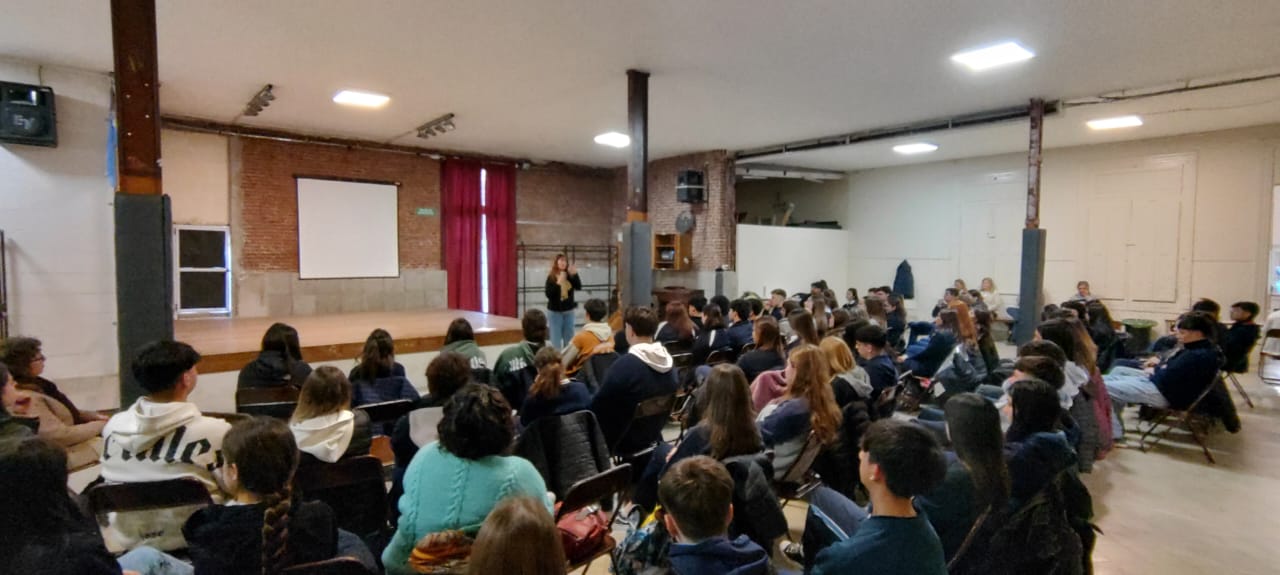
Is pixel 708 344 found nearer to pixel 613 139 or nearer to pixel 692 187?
pixel 613 139

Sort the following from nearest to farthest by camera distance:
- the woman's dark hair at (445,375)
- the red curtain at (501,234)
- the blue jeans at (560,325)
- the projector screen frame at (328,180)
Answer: the woman's dark hair at (445,375), the blue jeans at (560,325), the projector screen frame at (328,180), the red curtain at (501,234)

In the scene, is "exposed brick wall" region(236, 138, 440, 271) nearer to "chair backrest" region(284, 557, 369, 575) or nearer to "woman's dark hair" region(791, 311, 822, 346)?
"woman's dark hair" region(791, 311, 822, 346)

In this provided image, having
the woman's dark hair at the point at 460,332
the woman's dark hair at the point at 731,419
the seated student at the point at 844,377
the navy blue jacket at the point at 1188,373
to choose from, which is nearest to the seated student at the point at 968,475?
the woman's dark hair at the point at 731,419

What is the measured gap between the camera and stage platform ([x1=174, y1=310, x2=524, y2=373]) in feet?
19.7

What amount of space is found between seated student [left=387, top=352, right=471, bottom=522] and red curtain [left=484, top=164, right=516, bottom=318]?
8668mm

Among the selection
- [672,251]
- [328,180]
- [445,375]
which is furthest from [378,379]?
[672,251]

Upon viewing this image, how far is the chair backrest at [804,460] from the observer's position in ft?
9.63

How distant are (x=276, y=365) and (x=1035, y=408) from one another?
3.93m

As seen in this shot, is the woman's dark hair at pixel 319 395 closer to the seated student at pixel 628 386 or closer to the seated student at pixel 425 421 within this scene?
the seated student at pixel 425 421

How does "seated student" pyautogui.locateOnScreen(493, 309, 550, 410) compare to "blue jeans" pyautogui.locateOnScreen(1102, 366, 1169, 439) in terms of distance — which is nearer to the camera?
"seated student" pyautogui.locateOnScreen(493, 309, 550, 410)

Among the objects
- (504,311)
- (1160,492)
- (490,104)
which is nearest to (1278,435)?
(1160,492)

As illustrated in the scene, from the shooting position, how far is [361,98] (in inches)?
283

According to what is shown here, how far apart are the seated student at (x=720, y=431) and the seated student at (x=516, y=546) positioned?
3.55ft

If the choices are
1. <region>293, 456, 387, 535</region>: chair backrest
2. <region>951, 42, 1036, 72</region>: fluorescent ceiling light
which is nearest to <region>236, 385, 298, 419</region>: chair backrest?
<region>293, 456, 387, 535</region>: chair backrest
